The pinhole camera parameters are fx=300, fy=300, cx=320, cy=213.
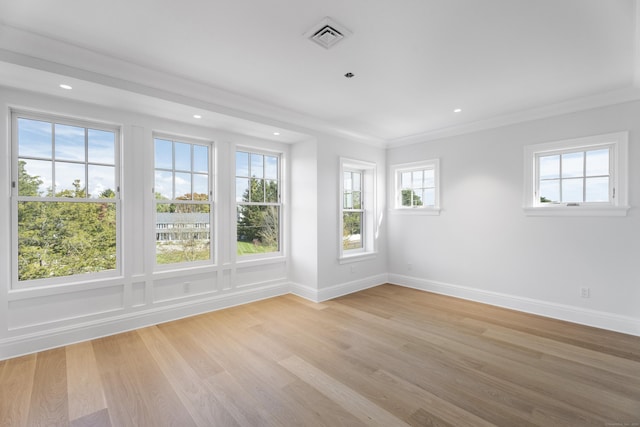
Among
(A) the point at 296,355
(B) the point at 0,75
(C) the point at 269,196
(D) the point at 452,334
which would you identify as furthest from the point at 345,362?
(B) the point at 0,75

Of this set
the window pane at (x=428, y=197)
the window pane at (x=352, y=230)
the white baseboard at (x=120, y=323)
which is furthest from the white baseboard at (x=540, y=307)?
the white baseboard at (x=120, y=323)

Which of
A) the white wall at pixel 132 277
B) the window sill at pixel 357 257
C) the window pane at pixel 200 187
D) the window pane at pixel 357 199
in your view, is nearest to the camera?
the white wall at pixel 132 277

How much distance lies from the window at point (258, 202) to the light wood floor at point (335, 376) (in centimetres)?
125

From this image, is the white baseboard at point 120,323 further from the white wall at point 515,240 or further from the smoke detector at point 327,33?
the smoke detector at point 327,33

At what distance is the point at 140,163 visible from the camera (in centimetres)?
345

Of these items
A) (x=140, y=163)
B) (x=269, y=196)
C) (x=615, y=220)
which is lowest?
(x=615, y=220)

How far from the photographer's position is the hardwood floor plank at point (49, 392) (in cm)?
196

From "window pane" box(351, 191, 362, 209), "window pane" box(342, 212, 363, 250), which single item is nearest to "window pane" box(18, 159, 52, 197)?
"window pane" box(342, 212, 363, 250)

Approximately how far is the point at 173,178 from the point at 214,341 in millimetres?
2036

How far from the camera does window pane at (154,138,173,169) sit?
3664mm

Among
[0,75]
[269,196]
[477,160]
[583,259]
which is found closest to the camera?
[0,75]

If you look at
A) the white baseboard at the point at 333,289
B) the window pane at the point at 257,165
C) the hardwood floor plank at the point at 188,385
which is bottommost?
the hardwood floor plank at the point at 188,385

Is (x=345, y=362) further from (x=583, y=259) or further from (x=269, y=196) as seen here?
(x=583, y=259)

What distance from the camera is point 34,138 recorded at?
2938 millimetres
